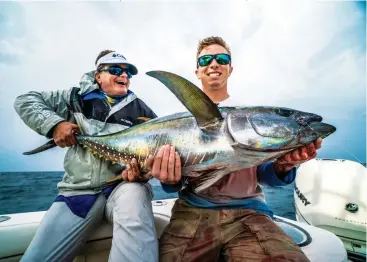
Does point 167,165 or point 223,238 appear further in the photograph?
point 223,238

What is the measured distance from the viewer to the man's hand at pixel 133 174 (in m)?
1.70

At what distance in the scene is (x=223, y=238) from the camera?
1670 millimetres

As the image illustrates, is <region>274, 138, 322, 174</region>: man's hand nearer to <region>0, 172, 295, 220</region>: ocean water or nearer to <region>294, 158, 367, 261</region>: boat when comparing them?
<region>0, 172, 295, 220</region>: ocean water

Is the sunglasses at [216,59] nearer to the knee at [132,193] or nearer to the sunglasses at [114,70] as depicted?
the sunglasses at [114,70]

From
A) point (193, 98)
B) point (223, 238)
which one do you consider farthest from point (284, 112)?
point (223, 238)

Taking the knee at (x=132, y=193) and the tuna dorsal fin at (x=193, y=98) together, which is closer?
the tuna dorsal fin at (x=193, y=98)

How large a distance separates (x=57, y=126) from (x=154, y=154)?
89 cm

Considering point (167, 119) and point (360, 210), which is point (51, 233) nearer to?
point (167, 119)

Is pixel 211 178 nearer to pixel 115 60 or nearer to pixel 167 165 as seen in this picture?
pixel 167 165

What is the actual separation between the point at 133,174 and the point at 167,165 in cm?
37

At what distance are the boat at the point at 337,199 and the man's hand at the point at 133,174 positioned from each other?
2861 millimetres

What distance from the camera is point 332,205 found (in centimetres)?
326

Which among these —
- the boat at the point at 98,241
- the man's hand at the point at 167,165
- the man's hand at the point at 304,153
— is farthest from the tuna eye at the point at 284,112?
the boat at the point at 98,241

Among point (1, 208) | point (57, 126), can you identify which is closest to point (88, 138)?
point (57, 126)
